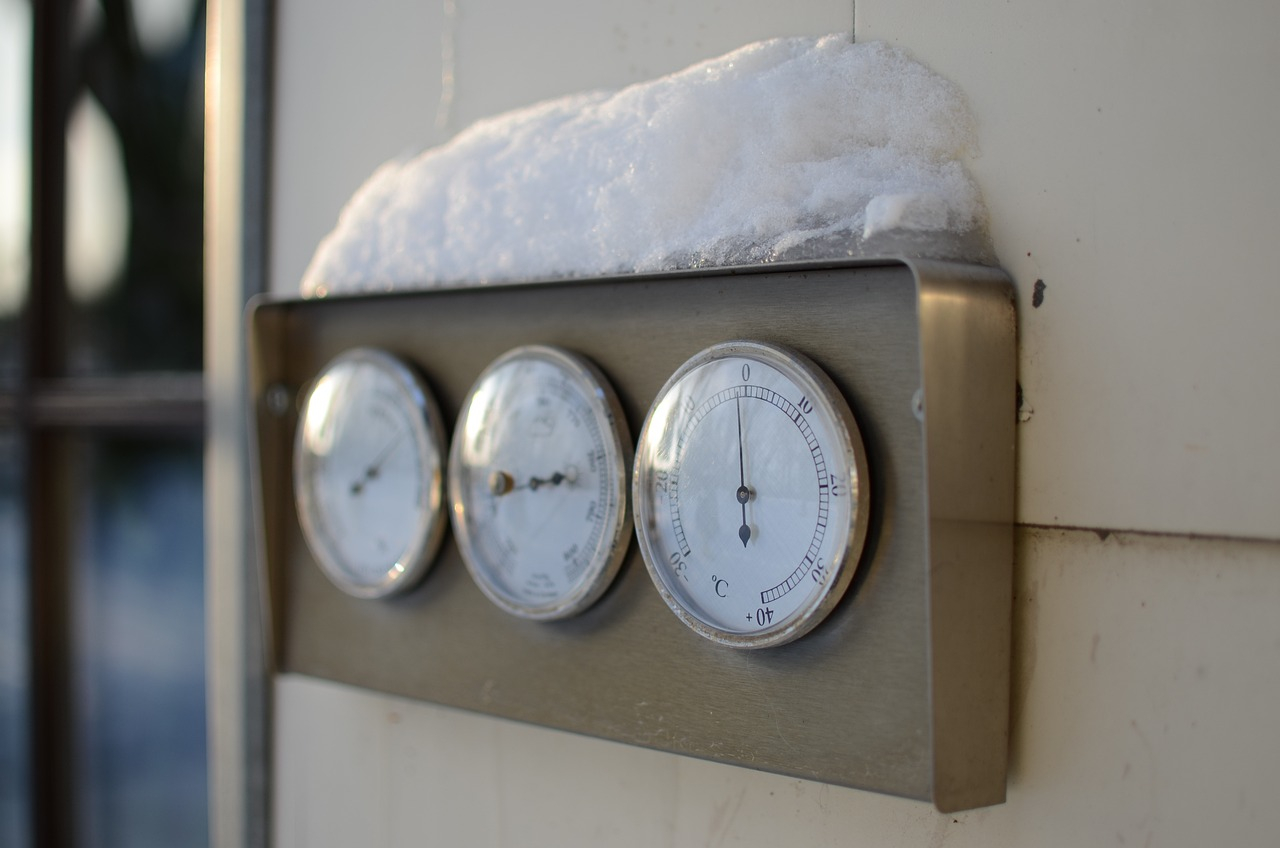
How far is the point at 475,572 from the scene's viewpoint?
840mm

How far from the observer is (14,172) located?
1562mm

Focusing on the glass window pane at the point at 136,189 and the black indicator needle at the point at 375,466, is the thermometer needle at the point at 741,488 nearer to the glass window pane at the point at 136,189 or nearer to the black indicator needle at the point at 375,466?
the black indicator needle at the point at 375,466

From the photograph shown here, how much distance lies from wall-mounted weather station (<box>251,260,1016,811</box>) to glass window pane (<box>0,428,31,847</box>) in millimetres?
799

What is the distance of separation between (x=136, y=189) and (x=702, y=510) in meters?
1.14

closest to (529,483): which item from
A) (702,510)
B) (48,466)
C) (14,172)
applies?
(702,510)

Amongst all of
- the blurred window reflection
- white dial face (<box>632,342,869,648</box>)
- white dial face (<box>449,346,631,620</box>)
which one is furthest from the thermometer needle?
the blurred window reflection

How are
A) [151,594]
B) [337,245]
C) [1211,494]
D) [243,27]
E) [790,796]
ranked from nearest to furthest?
1. [1211,494]
2. [790,796]
3. [337,245]
4. [243,27]
5. [151,594]

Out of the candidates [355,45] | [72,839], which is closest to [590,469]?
[355,45]

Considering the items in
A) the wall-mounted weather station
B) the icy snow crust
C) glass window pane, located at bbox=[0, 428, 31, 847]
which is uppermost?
the icy snow crust

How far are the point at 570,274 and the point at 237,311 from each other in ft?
1.71

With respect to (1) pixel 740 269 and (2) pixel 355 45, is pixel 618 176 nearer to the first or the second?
(1) pixel 740 269

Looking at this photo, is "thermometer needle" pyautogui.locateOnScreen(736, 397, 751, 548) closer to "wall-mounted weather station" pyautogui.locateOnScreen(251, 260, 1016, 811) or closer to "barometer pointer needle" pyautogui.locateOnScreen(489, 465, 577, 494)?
"wall-mounted weather station" pyautogui.locateOnScreen(251, 260, 1016, 811)

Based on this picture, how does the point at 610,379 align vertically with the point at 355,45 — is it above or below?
below

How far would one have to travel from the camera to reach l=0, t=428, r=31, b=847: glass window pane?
4.95 ft
